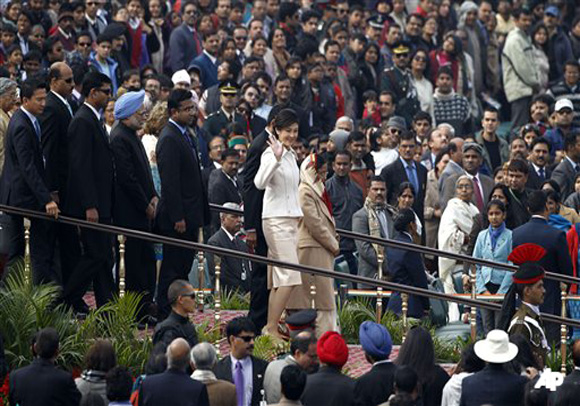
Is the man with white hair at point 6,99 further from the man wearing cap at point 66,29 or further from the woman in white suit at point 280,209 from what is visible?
the man wearing cap at point 66,29

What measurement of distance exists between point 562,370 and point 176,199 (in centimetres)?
403

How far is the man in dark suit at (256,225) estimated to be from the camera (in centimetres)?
1738

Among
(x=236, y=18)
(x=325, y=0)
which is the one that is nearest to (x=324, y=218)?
(x=236, y=18)

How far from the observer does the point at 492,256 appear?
19203mm

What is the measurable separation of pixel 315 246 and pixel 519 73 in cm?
1273

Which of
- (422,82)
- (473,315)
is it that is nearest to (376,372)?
(473,315)

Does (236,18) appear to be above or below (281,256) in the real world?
above

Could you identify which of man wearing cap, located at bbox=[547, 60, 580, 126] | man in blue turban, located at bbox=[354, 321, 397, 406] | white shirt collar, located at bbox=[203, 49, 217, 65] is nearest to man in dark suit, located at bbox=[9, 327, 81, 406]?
man in blue turban, located at bbox=[354, 321, 397, 406]

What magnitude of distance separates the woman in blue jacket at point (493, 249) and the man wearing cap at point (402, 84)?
7.56 meters

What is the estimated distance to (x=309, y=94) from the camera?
25656mm

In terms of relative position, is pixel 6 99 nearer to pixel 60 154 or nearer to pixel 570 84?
pixel 60 154

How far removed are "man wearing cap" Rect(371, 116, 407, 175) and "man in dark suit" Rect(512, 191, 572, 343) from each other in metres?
5.12

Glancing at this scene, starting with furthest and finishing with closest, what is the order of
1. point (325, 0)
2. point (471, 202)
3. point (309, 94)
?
point (325, 0) → point (309, 94) → point (471, 202)

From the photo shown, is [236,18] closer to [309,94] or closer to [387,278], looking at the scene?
[309,94]
